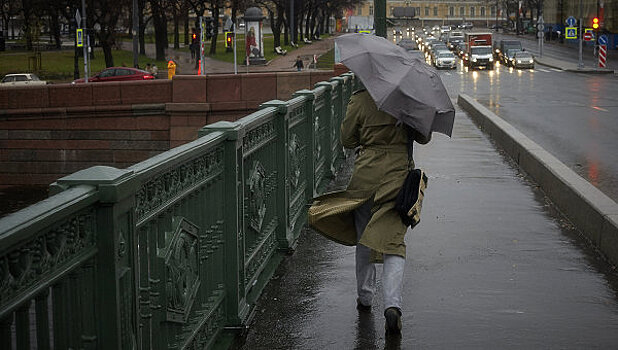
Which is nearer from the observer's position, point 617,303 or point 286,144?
point 617,303

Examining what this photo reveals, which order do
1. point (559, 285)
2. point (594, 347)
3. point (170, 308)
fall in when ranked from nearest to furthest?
1. point (170, 308)
2. point (594, 347)
3. point (559, 285)

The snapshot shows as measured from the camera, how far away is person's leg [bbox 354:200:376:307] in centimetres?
618

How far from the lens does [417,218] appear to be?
5.87 m

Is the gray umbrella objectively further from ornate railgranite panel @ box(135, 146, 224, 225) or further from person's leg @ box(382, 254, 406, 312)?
ornate railgranite panel @ box(135, 146, 224, 225)

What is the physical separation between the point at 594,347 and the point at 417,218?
1.19 metres

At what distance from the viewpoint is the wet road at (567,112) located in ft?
55.2

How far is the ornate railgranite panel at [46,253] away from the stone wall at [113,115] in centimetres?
2584

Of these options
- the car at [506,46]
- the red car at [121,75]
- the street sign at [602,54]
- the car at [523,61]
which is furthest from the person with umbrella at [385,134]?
the car at [506,46]

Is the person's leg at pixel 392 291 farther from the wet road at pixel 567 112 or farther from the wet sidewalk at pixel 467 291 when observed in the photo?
the wet road at pixel 567 112

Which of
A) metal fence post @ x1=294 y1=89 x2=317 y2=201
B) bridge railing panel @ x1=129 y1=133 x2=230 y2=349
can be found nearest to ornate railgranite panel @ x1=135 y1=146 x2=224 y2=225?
bridge railing panel @ x1=129 y1=133 x2=230 y2=349

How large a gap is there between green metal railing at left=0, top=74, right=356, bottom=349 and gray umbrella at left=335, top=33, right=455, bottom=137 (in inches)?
31.0

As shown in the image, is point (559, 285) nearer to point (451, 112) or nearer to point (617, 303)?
point (617, 303)

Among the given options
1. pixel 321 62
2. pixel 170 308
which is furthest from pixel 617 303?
pixel 321 62

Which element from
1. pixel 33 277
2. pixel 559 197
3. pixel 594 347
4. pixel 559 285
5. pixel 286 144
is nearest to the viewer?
pixel 33 277
